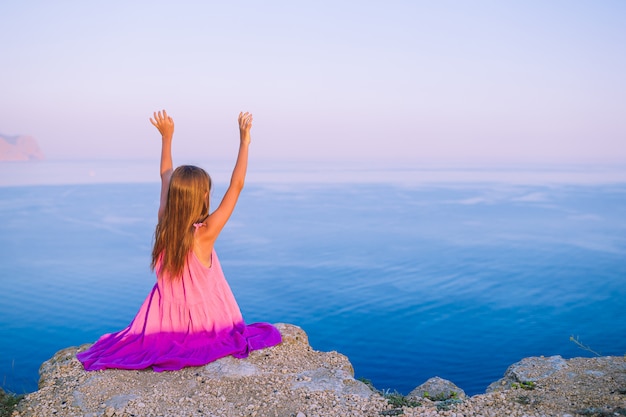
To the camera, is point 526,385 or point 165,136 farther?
point 165,136

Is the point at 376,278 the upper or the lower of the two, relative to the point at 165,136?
lower

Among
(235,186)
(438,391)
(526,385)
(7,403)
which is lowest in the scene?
(7,403)

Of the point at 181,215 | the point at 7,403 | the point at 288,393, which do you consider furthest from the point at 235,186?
the point at 7,403

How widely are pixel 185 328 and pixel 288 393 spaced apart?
1404mm

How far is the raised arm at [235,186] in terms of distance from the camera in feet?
16.9

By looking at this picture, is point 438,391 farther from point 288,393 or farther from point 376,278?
point 376,278

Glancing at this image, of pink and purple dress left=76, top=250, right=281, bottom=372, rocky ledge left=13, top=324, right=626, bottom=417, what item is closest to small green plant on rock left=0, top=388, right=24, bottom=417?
rocky ledge left=13, top=324, right=626, bottom=417

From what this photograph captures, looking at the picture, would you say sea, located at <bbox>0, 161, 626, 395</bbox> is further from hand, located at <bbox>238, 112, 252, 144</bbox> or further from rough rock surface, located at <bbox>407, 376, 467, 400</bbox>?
hand, located at <bbox>238, 112, 252, 144</bbox>

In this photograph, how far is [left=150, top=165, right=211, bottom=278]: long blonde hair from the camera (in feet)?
16.7

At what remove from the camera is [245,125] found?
17.6ft

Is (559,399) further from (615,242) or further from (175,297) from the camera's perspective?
(615,242)

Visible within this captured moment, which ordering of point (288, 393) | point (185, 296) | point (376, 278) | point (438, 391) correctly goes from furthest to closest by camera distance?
point (376, 278) < point (438, 391) < point (185, 296) < point (288, 393)

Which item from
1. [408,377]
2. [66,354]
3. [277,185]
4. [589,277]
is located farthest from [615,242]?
[277,185]

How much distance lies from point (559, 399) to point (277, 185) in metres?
49.7
